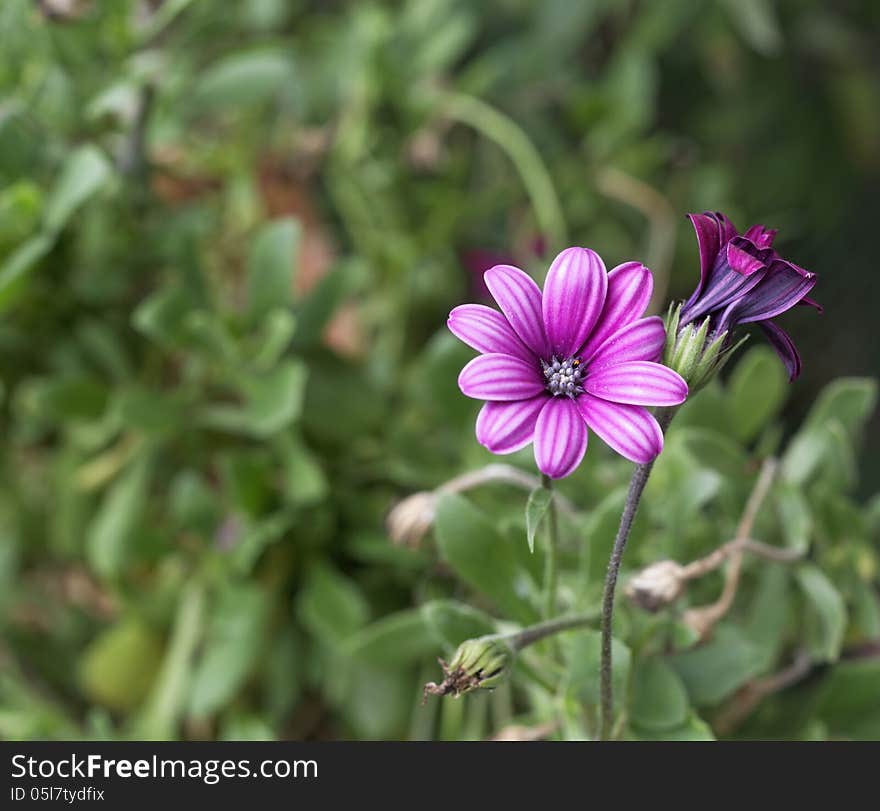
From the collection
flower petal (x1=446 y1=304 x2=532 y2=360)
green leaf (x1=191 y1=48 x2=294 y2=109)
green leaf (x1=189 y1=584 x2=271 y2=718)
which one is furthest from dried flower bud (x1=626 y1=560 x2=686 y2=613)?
green leaf (x1=191 y1=48 x2=294 y2=109)

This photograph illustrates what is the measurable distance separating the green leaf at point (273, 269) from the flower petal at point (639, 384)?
30 cm

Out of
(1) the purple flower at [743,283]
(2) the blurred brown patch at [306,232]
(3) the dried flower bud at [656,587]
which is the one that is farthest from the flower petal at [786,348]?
(2) the blurred brown patch at [306,232]

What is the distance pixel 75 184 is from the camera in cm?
52

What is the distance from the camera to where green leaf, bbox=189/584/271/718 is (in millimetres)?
575

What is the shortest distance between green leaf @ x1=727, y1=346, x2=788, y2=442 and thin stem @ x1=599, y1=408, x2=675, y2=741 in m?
0.22

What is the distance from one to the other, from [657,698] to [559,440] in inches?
6.4

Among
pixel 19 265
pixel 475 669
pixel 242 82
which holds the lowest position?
pixel 475 669

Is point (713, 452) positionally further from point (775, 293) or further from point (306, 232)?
point (306, 232)

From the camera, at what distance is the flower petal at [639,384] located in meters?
0.29

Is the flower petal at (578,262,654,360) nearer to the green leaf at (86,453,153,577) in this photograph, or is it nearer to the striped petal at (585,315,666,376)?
the striped petal at (585,315,666,376)

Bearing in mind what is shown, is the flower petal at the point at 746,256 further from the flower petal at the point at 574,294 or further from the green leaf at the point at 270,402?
the green leaf at the point at 270,402

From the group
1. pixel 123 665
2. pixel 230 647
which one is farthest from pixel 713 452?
pixel 123 665
